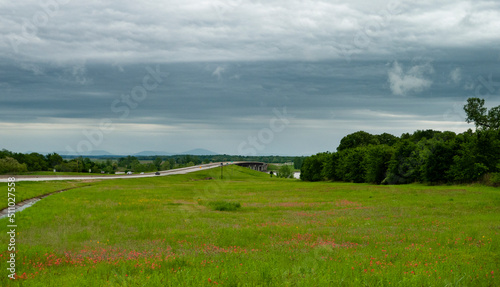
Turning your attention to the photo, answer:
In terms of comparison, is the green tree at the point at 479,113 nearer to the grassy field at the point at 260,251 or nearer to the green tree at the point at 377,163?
the green tree at the point at 377,163

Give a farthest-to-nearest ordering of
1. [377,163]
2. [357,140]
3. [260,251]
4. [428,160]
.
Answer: [357,140] → [377,163] → [428,160] → [260,251]

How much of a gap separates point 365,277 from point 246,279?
3.86 metres

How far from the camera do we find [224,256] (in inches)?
647

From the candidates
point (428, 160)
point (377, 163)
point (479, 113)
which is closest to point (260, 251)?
point (428, 160)

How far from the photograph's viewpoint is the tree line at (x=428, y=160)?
68625 mm

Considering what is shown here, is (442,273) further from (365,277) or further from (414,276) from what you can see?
(365,277)

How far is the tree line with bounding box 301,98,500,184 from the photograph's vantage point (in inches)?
2702

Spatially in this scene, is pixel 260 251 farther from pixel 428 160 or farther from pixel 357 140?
pixel 357 140

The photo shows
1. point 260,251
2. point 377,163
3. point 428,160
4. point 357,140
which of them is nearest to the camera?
point 260,251

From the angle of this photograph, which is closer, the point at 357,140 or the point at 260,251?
the point at 260,251

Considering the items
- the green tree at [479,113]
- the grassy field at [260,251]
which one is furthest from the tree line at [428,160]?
the grassy field at [260,251]

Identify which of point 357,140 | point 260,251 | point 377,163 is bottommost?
point 260,251

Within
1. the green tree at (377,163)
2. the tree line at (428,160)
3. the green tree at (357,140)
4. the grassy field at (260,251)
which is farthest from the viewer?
the green tree at (357,140)

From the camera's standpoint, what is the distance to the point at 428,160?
76125 millimetres
